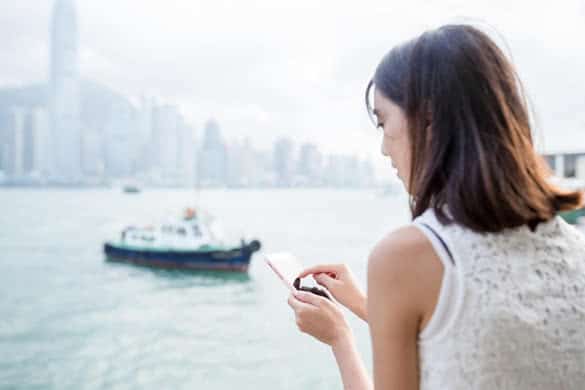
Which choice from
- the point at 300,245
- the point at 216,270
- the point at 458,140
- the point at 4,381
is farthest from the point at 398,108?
the point at 300,245

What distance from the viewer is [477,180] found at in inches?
14.7

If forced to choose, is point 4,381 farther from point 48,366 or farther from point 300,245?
point 300,245

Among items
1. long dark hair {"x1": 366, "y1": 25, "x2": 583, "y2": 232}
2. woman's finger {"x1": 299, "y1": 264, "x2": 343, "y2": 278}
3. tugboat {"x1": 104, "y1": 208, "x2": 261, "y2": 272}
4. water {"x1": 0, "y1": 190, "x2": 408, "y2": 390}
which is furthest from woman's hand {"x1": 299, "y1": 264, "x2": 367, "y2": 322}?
tugboat {"x1": 104, "y1": 208, "x2": 261, "y2": 272}

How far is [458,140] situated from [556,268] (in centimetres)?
10

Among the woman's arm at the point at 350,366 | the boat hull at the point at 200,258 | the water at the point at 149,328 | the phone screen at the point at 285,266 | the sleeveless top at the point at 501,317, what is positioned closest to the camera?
the sleeveless top at the point at 501,317

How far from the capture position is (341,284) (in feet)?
1.90

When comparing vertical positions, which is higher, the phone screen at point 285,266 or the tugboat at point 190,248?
the phone screen at point 285,266

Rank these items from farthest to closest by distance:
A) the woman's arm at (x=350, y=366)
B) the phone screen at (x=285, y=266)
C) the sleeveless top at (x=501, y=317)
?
the phone screen at (x=285, y=266) → the woman's arm at (x=350, y=366) → the sleeveless top at (x=501, y=317)

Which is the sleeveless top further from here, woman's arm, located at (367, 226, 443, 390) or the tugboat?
the tugboat

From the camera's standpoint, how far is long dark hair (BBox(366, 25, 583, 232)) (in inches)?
14.6

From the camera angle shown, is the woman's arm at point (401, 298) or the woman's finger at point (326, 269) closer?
the woman's arm at point (401, 298)

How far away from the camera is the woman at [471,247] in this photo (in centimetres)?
35

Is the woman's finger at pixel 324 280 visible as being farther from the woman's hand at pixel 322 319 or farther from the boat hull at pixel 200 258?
the boat hull at pixel 200 258

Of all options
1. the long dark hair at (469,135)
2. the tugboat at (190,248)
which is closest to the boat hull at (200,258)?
the tugboat at (190,248)
